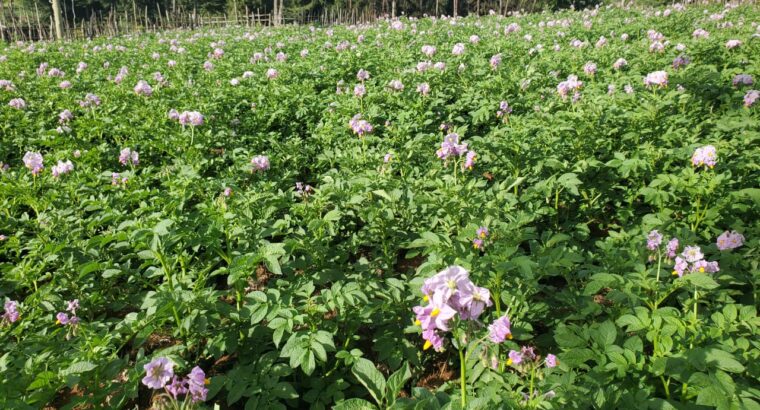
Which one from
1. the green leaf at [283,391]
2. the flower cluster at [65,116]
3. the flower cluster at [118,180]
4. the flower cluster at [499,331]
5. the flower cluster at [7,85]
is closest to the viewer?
the flower cluster at [499,331]

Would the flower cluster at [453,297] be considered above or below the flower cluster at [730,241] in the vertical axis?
above

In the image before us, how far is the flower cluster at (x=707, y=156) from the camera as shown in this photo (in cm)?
322

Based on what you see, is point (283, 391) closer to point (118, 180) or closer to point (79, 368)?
point (79, 368)

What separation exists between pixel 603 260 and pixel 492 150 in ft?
5.66

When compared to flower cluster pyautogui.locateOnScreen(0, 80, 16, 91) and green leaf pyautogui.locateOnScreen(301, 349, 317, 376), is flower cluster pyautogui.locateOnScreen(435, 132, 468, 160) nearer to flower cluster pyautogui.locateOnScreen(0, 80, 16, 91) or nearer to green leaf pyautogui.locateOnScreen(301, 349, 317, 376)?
green leaf pyautogui.locateOnScreen(301, 349, 317, 376)

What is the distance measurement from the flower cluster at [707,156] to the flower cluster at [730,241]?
2.55 ft

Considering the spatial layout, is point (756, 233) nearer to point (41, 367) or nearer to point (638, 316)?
point (638, 316)

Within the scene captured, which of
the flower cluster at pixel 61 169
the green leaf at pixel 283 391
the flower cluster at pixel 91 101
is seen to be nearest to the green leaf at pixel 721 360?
the green leaf at pixel 283 391

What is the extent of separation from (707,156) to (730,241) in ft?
2.88

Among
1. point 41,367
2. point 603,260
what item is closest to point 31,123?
point 41,367

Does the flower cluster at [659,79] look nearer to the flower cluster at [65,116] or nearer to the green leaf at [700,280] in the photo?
the green leaf at [700,280]

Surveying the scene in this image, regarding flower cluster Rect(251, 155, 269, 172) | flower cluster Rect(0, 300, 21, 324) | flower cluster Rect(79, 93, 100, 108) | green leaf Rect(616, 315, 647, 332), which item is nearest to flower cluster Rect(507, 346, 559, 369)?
green leaf Rect(616, 315, 647, 332)

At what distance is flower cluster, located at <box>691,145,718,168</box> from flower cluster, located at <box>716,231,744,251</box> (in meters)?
0.78

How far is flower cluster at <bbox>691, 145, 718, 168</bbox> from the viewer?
3217 mm
